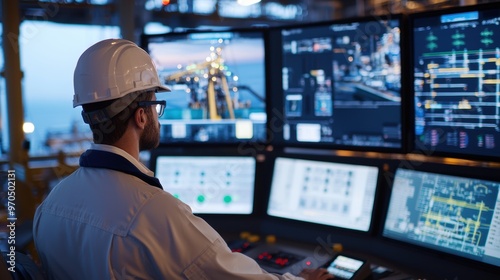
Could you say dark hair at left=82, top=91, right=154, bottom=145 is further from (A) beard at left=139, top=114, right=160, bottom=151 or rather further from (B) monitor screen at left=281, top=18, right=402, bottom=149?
(B) monitor screen at left=281, top=18, right=402, bottom=149

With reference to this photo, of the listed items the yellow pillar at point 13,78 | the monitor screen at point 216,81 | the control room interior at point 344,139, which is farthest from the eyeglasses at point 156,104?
the yellow pillar at point 13,78

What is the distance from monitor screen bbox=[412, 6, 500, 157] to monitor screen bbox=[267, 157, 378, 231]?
313mm

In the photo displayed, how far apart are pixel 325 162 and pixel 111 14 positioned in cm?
363

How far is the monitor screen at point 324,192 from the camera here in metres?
2.27

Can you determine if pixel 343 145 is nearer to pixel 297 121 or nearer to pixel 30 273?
pixel 297 121

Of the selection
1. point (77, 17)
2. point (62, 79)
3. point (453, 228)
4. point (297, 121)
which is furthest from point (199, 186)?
point (77, 17)

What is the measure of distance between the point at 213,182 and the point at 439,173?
1104mm

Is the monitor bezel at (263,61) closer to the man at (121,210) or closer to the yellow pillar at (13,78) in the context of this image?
the man at (121,210)

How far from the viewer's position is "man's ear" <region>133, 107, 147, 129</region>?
5.19ft

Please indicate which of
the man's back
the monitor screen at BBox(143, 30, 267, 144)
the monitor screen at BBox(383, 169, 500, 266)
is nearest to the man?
the man's back

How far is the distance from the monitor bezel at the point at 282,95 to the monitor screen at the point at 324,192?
0.31ft

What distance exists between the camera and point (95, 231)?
1.38 metres

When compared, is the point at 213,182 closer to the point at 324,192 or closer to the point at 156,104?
the point at 324,192

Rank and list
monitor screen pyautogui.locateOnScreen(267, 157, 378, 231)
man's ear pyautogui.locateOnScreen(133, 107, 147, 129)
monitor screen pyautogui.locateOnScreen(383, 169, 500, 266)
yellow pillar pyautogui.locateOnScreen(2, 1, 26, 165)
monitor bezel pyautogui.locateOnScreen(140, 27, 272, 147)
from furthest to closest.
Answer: yellow pillar pyautogui.locateOnScreen(2, 1, 26, 165), monitor bezel pyautogui.locateOnScreen(140, 27, 272, 147), monitor screen pyautogui.locateOnScreen(267, 157, 378, 231), monitor screen pyautogui.locateOnScreen(383, 169, 500, 266), man's ear pyautogui.locateOnScreen(133, 107, 147, 129)
